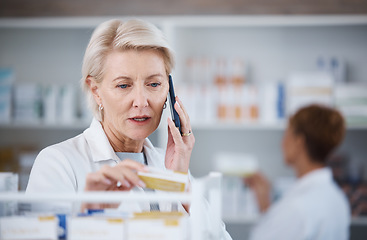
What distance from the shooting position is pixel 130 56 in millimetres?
1267

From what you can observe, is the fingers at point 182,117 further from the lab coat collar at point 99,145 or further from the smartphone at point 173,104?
the lab coat collar at point 99,145

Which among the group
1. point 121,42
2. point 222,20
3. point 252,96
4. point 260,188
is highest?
point 222,20

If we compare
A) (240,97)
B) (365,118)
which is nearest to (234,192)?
(240,97)

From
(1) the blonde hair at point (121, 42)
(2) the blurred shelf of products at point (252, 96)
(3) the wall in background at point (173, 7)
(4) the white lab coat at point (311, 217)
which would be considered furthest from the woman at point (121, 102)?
(3) the wall in background at point (173, 7)

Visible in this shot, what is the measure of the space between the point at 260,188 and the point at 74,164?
2.26m

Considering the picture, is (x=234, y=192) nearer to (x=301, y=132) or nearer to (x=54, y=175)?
(x=301, y=132)

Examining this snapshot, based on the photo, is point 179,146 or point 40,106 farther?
point 40,106

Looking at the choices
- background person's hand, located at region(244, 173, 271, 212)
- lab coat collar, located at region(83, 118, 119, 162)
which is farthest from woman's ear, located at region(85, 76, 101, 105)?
background person's hand, located at region(244, 173, 271, 212)

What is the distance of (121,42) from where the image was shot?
4.15 ft

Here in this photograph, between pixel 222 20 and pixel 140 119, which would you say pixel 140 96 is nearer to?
pixel 140 119

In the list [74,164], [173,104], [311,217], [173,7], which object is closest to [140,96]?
[173,104]

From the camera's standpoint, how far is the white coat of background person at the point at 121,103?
121 cm

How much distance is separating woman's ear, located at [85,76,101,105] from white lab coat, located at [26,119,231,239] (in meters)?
0.09

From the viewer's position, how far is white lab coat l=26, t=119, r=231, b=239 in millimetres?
1129
